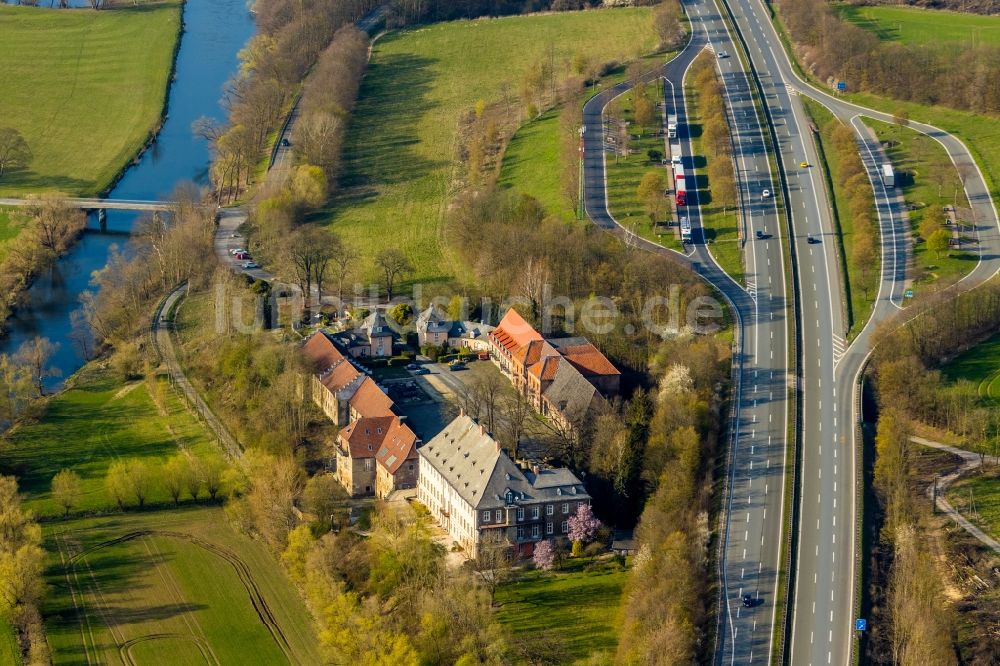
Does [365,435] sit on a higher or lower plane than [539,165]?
lower

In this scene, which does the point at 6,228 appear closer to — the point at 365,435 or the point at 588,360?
the point at 365,435

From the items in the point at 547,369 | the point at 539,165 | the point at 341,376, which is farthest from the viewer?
the point at 539,165

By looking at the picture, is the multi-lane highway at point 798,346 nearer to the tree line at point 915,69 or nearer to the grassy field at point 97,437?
the tree line at point 915,69

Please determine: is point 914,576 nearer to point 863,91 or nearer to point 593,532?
point 593,532

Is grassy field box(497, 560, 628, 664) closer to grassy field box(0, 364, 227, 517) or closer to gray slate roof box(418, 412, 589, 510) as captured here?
gray slate roof box(418, 412, 589, 510)

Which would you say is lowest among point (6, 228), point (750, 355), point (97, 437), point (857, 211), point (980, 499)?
point (97, 437)

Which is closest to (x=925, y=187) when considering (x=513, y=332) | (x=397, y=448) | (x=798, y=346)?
(x=798, y=346)
